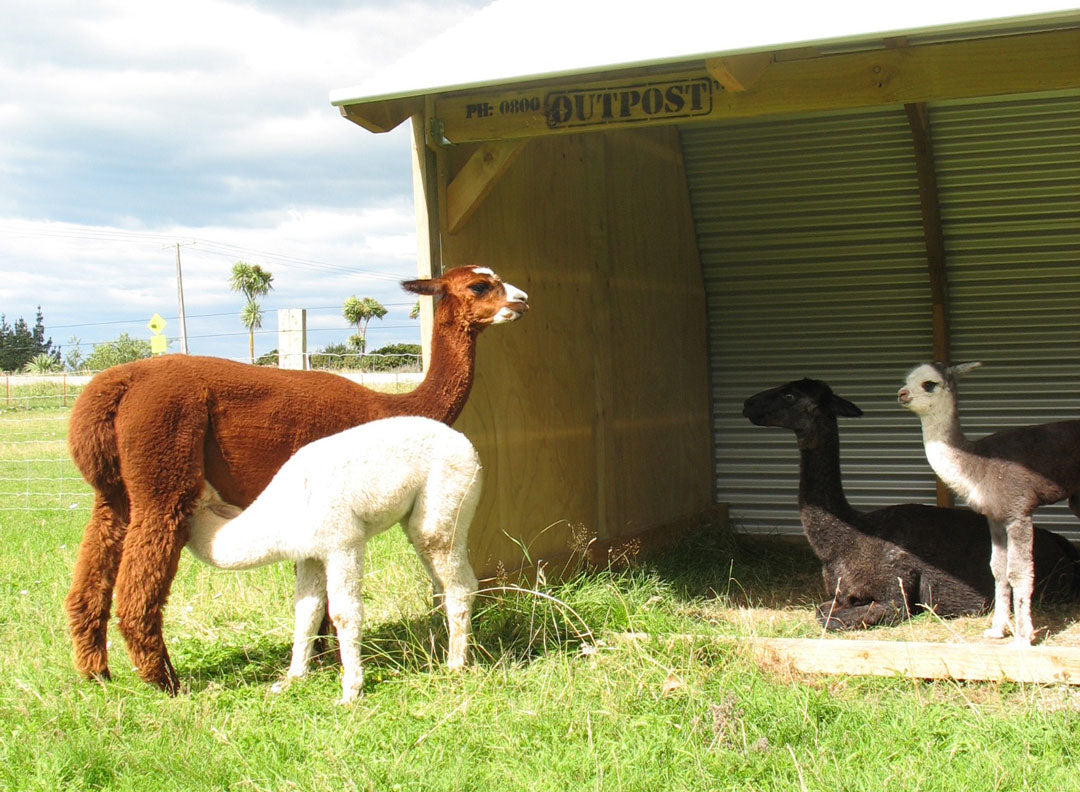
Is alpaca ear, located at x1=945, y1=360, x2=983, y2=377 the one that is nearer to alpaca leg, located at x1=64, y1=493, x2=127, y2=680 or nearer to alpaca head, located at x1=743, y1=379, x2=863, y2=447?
alpaca head, located at x1=743, y1=379, x2=863, y2=447

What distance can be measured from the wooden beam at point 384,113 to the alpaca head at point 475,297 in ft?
3.85

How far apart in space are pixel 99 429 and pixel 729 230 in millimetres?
7253

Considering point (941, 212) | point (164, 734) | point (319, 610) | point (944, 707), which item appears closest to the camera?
point (164, 734)

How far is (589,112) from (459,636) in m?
3.20

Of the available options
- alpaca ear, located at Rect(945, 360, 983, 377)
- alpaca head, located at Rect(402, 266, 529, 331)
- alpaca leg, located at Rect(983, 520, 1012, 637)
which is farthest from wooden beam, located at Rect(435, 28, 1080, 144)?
alpaca leg, located at Rect(983, 520, 1012, 637)

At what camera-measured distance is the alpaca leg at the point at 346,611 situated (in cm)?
527

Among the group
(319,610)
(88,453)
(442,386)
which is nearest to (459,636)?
(319,610)

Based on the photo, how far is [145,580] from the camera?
16.8 feet

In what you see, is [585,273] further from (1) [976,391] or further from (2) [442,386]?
(1) [976,391]

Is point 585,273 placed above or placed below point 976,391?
above

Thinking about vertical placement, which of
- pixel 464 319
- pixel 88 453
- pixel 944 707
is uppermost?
pixel 464 319

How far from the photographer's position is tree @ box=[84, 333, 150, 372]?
27578mm

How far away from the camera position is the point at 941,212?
10039mm

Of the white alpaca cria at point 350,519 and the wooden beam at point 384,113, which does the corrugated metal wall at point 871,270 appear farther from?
the white alpaca cria at point 350,519
